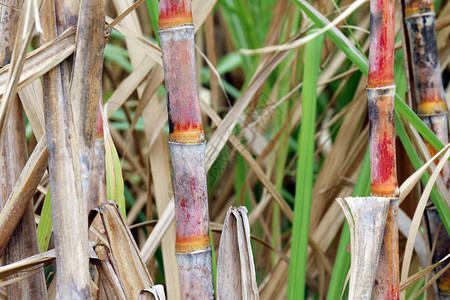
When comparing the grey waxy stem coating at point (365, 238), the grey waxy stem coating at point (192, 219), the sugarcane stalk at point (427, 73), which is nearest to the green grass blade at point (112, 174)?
the grey waxy stem coating at point (192, 219)

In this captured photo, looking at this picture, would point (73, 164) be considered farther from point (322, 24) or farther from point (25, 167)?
point (322, 24)

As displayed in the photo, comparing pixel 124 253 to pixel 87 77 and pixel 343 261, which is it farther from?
pixel 343 261

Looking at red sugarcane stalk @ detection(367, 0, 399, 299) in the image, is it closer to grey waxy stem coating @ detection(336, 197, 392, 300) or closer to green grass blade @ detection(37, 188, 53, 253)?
grey waxy stem coating @ detection(336, 197, 392, 300)

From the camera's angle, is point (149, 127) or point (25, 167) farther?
point (149, 127)

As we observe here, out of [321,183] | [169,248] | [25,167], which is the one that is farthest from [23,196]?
[321,183]

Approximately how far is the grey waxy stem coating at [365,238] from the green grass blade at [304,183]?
147mm

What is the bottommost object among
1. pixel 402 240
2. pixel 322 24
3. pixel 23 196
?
pixel 402 240

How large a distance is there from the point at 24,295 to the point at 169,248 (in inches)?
7.8

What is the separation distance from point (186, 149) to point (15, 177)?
17cm

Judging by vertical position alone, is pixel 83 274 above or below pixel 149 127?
below

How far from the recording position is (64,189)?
15.9 inches

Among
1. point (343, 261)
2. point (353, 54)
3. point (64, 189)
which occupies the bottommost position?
point (343, 261)

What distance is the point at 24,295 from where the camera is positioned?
0.50 meters

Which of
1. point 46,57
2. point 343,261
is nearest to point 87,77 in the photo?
point 46,57
